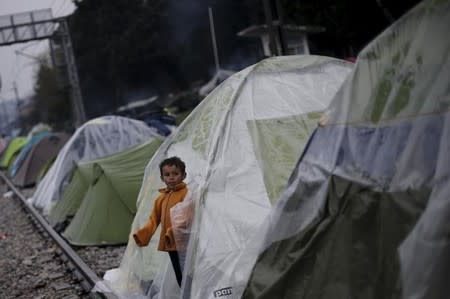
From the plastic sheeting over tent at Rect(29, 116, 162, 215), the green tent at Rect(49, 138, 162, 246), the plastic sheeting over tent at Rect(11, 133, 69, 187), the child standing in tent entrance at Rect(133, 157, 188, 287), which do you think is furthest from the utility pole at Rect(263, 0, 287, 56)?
the plastic sheeting over tent at Rect(11, 133, 69, 187)

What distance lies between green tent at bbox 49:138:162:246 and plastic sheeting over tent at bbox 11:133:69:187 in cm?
1302

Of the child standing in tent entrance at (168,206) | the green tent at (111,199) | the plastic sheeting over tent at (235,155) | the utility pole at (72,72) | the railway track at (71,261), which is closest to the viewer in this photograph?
the plastic sheeting over tent at (235,155)

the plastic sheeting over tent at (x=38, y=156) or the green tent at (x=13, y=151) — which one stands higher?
the plastic sheeting over tent at (x=38, y=156)

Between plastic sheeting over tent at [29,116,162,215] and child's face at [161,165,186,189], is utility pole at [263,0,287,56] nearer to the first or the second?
plastic sheeting over tent at [29,116,162,215]

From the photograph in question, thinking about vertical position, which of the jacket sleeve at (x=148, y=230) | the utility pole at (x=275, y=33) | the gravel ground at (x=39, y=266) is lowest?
the gravel ground at (x=39, y=266)

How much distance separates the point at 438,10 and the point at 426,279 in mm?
1350

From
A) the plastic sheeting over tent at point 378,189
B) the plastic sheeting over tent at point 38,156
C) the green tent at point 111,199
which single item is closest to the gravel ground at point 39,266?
the green tent at point 111,199

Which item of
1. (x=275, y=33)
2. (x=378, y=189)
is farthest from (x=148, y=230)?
(x=275, y=33)

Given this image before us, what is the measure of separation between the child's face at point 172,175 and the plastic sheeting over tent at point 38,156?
1881cm

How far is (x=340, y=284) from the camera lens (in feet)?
12.3

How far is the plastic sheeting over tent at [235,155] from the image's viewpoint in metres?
5.26

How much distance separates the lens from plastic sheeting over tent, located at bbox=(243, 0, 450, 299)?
327 cm

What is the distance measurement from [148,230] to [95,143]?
353 inches

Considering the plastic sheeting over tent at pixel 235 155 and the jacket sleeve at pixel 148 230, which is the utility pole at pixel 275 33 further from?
the jacket sleeve at pixel 148 230
